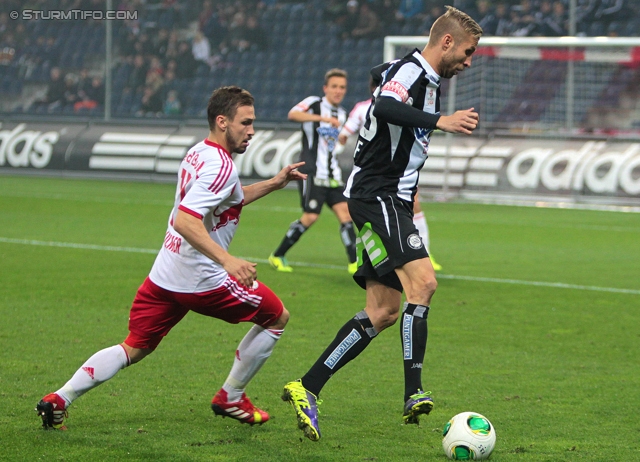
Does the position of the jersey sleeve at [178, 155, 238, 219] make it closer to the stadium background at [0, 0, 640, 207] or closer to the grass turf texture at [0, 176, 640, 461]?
the grass turf texture at [0, 176, 640, 461]

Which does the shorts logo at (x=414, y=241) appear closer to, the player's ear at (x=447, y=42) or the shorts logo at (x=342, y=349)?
the shorts logo at (x=342, y=349)

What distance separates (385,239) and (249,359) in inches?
34.1

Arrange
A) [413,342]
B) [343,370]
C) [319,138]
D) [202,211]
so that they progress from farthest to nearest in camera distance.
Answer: [319,138] < [343,370] < [413,342] < [202,211]

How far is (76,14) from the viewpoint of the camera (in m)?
26.8

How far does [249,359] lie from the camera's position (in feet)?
15.2

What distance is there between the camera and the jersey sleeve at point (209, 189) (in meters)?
4.15

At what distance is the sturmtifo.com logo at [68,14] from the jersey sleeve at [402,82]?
861 inches

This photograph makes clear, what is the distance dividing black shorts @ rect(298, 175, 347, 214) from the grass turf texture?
67 centimetres

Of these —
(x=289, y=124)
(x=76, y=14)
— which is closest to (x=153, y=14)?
(x=76, y=14)

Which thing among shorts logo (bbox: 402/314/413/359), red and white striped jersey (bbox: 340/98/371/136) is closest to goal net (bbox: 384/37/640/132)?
red and white striped jersey (bbox: 340/98/371/136)

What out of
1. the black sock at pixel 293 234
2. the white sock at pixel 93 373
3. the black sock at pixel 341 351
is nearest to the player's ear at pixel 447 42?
the black sock at pixel 341 351

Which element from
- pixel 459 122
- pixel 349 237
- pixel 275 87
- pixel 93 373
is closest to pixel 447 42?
pixel 459 122

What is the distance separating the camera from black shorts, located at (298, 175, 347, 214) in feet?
33.1

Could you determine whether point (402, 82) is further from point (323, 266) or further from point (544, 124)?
point (544, 124)
